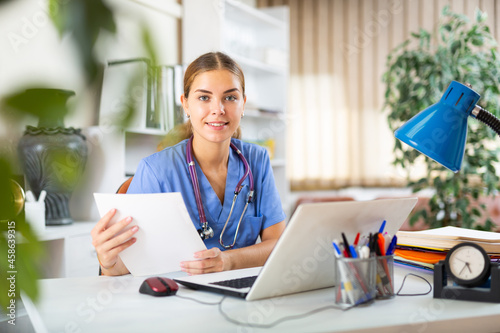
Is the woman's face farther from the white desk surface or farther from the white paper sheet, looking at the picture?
the white desk surface

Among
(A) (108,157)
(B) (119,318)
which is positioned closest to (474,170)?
(B) (119,318)

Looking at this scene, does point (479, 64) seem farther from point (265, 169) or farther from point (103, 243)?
point (103, 243)

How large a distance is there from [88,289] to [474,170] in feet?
8.05

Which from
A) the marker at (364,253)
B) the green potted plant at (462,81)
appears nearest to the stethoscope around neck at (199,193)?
the marker at (364,253)

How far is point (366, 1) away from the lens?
14.1 ft

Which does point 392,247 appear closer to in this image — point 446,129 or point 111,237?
point 446,129

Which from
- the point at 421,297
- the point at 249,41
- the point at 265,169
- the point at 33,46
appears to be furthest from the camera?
the point at 249,41

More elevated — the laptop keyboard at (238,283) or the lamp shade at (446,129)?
the lamp shade at (446,129)

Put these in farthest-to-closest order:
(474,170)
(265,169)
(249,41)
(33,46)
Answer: (249,41) → (474,170) → (265,169) → (33,46)

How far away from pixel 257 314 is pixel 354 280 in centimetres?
18

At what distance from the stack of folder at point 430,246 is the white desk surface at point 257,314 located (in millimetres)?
202

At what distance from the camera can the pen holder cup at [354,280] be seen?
87cm

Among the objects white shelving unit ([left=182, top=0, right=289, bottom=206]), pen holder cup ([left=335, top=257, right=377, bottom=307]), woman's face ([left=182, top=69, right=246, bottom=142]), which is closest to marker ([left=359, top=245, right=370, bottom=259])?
pen holder cup ([left=335, top=257, right=377, bottom=307])

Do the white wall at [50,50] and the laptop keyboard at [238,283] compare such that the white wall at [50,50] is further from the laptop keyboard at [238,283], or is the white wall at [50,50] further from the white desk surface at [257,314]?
the laptop keyboard at [238,283]
